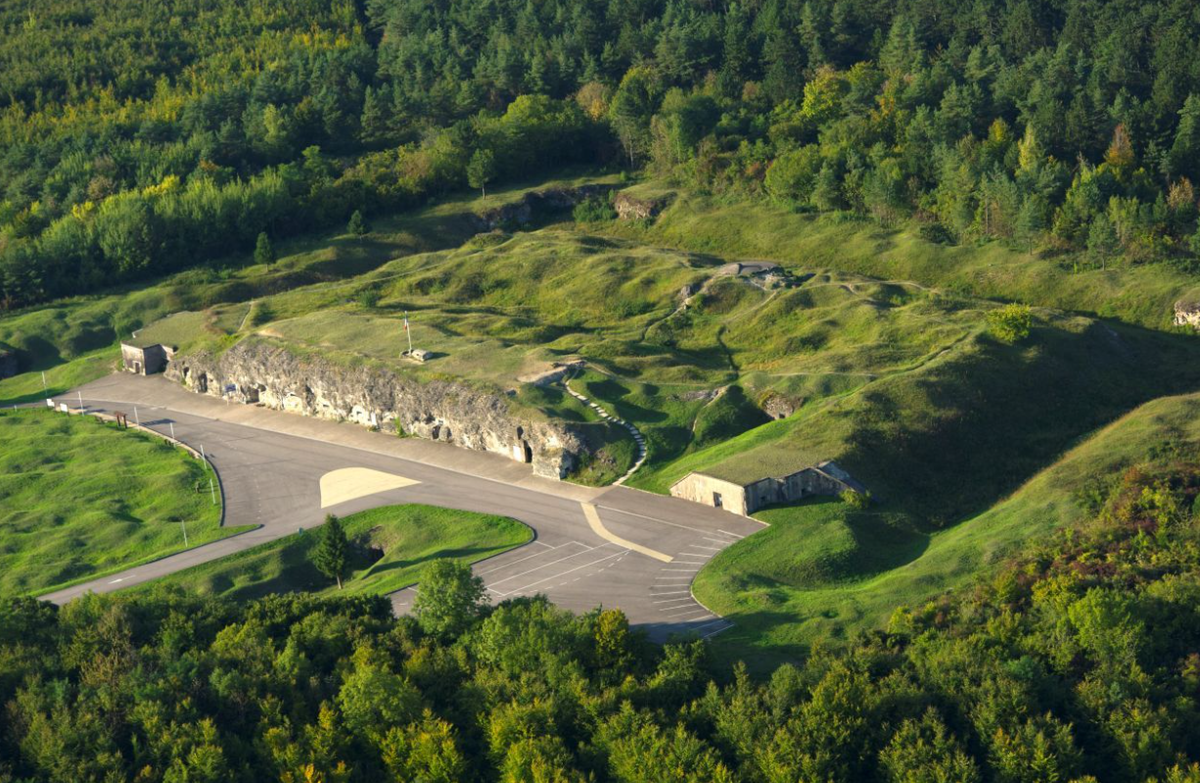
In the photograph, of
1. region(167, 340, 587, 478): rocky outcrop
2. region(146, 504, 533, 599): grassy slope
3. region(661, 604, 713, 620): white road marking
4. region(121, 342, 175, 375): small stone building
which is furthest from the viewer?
region(121, 342, 175, 375): small stone building

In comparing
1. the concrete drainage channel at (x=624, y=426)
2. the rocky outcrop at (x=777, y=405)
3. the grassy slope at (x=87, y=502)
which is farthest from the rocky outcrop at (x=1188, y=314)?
the grassy slope at (x=87, y=502)

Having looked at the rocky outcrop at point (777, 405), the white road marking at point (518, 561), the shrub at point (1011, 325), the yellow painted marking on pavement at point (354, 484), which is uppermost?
the shrub at point (1011, 325)

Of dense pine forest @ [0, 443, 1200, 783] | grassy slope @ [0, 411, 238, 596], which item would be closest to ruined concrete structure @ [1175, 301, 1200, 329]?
dense pine forest @ [0, 443, 1200, 783]

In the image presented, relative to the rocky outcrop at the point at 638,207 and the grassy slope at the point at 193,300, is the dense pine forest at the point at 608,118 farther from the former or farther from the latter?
the rocky outcrop at the point at 638,207

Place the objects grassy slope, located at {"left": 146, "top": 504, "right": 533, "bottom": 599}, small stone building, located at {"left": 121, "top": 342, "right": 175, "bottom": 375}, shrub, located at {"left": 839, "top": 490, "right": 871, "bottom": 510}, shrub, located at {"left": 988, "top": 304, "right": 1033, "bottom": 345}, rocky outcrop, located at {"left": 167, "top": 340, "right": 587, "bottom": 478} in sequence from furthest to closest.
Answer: small stone building, located at {"left": 121, "top": 342, "right": 175, "bottom": 375} < shrub, located at {"left": 988, "top": 304, "right": 1033, "bottom": 345} < rocky outcrop, located at {"left": 167, "top": 340, "right": 587, "bottom": 478} < grassy slope, located at {"left": 146, "top": 504, "right": 533, "bottom": 599} < shrub, located at {"left": 839, "top": 490, "right": 871, "bottom": 510}

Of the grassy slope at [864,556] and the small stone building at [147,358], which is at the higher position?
the small stone building at [147,358]

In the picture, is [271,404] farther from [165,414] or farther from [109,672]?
[109,672]

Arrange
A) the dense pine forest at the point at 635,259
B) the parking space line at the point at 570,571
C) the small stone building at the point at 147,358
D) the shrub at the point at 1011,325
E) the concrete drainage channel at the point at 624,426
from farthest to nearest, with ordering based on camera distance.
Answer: the small stone building at the point at 147,358, the shrub at the point at 1011,325, the concrete drainage channel at the point at 624,426, the parking space line at the point at 570,571, the dense pine forest at the point at 635,259

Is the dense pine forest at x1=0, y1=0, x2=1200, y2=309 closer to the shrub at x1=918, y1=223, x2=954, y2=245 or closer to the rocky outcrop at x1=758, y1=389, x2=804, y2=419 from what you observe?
the shrub at x1=918, y1=223, x2=954, y2=245
